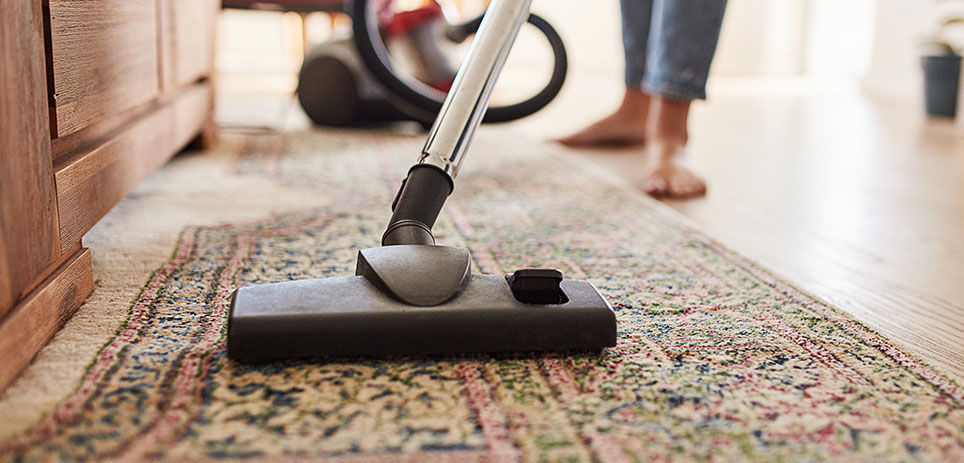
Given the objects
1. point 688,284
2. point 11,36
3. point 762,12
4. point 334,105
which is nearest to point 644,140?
point 334,105

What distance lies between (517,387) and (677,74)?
95cm

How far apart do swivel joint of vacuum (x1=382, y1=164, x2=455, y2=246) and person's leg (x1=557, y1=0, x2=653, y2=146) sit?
1116 millimetres

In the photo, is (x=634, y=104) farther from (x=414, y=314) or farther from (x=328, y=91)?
(x=414, y=314)

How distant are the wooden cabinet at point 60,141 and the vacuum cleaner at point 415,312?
0.47ft

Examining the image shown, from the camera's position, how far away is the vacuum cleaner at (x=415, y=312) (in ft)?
1.83

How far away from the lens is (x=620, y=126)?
184 cm

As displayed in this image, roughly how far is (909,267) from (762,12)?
4035mm

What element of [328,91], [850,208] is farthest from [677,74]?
[328,91]

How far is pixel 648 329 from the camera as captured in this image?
69 cm

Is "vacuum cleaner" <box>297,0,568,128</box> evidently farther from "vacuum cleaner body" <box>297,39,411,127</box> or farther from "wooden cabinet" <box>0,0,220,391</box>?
"wooden cabinet" <box>0,0,220,391</box>

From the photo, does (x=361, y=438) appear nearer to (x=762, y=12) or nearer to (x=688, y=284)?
→ (x=688, y=284)

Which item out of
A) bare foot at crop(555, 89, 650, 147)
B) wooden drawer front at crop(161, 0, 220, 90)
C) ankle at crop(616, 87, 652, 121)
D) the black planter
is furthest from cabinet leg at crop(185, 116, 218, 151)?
the black planter

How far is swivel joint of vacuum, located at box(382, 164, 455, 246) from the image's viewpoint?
26.9 inches

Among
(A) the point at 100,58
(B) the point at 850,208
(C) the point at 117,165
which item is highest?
(A) the point at 100,58
